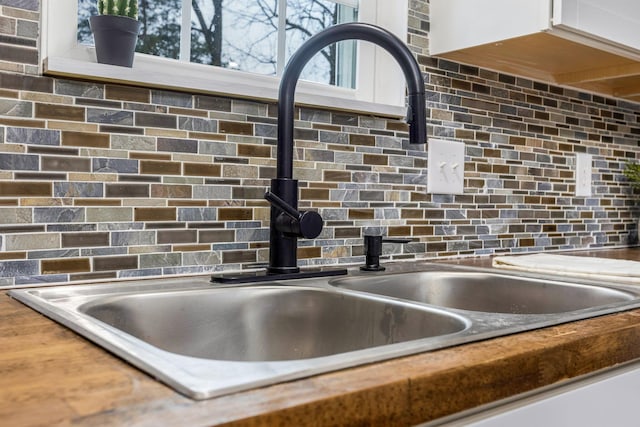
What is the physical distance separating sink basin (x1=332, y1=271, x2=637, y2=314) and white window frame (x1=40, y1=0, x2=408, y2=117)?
15.9 inches

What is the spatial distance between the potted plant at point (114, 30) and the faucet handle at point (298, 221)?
14.7 inches

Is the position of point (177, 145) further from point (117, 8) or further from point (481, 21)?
point (481, 21)

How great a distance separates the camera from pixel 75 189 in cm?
108

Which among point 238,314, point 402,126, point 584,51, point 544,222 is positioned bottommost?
point 238,314

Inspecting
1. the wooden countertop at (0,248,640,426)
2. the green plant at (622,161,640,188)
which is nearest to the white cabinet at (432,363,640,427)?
the wooden countertop at (0,248,640,426)

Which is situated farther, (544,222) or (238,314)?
(544,222)

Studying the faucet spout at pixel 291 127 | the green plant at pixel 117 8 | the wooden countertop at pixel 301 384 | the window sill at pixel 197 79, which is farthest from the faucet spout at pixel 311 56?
the wooden countertop at pixel 301 384

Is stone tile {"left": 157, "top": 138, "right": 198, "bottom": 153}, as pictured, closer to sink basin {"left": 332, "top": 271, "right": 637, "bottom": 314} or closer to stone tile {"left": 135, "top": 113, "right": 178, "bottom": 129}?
stone tile {"left": 135, "top": 113, "right": 178, "bottom": 129}

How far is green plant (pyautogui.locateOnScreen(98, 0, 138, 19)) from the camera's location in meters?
1.14

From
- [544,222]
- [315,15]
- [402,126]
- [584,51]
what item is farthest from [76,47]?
[544,222]

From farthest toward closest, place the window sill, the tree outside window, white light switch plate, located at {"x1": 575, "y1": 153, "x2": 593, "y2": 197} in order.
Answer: white light switch plate, located at {"x1": 575, "y1": 153, "x2": 593, "y2": 197}, the tree outside window, the window sill

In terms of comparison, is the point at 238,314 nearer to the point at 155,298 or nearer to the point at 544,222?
the point at 155,298

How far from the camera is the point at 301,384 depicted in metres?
0.55

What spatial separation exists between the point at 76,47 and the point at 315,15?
63 centimetres
